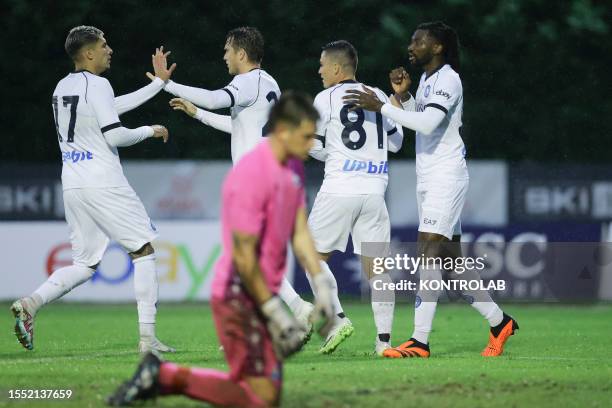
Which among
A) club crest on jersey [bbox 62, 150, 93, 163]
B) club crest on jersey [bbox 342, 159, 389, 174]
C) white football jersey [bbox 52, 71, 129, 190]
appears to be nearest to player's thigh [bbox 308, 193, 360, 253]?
club crest on jersey [bbox 342, 159, 389, 174]

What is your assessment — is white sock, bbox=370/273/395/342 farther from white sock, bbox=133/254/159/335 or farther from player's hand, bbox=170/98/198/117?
player's hand, bbox=170/98/198/117

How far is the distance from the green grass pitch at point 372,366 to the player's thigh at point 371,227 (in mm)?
987

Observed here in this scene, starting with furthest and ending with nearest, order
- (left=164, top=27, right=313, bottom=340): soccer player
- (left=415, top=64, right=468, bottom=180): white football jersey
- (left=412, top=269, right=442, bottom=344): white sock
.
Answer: (left=164, top=27, right=313, bottom=340): soccer player → (left=415, top=64, right=468, bottom=180): white football jersey → (left=412, top=269, right=442, bottom=344): white sock

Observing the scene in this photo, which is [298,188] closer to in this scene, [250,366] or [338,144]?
[250,366]

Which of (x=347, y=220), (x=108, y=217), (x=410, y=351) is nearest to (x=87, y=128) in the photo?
(x=108, y=217)

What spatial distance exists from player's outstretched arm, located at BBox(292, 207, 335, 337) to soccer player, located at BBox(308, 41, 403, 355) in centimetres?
384

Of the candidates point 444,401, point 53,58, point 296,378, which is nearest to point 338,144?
point 296,378

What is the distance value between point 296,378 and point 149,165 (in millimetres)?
14265

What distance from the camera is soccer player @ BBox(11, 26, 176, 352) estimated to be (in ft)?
36.5

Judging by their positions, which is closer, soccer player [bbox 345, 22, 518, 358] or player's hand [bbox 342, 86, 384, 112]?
player's hand [bbox 342, 86, 384, 112]

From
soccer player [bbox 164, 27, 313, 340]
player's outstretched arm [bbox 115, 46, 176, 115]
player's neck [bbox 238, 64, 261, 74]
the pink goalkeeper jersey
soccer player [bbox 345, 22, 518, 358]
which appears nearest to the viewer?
the pink goalkeeper jersey

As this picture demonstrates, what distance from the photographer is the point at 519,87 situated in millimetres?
28422

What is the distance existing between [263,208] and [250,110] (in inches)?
190

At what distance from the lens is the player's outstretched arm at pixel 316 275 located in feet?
23.3
